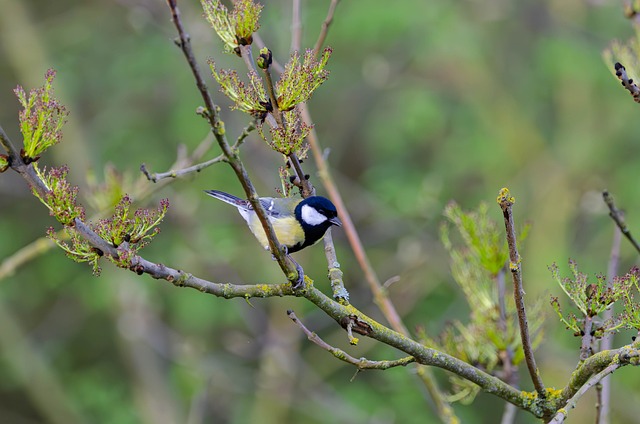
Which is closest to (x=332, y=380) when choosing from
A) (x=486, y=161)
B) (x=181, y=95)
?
(x=486, y=161)

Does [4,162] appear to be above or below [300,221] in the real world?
below

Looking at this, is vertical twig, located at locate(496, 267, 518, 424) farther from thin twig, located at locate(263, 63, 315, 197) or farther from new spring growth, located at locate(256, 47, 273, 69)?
new spring growth, located at locate(256, 47, 273, 69)

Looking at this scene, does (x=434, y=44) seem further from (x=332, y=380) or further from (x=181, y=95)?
(x=332, y=380)

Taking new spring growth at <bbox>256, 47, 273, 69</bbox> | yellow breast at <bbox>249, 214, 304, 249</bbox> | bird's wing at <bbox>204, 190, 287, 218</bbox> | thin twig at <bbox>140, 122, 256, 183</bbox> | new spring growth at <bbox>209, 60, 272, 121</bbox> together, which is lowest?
thin twig at <bbox>140, 122, 256, 183</bbox>

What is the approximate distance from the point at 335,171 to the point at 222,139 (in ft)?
16.2

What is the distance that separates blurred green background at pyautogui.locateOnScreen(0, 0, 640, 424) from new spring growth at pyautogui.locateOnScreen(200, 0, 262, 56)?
356 centimetres

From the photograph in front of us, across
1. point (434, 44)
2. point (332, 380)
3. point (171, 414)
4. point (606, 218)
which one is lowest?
point (171, 414)

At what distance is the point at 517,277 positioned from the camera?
167 centimetres

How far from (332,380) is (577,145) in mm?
2878

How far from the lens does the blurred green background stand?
5648 mm

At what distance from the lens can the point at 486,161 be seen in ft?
19.6

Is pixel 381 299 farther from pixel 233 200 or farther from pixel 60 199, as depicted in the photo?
pixel 60 199

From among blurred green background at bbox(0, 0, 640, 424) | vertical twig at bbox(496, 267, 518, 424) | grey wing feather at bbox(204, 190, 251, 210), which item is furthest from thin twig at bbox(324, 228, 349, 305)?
blurred green background at bbox(0, 0, 640, 424)

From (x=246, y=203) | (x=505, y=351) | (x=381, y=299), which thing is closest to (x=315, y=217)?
(x=381, y=299)
